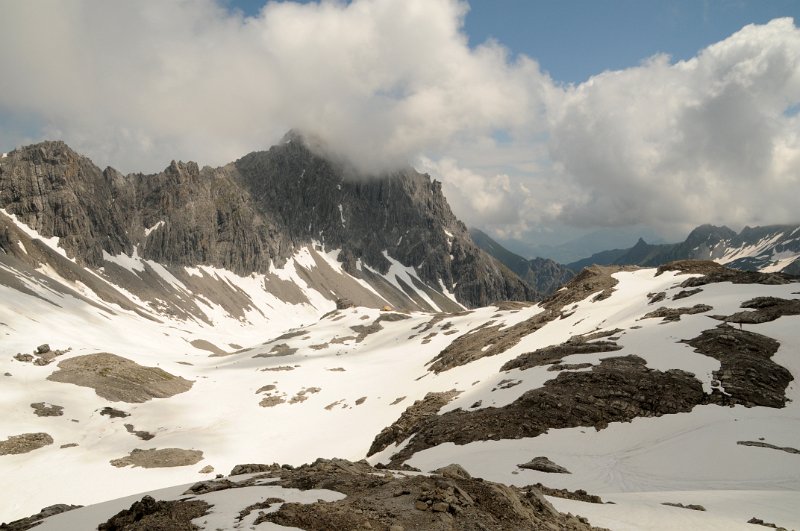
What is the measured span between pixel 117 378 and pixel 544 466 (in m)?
59.2

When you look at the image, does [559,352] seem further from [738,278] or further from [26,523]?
[26,523]

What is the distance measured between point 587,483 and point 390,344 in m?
89.0

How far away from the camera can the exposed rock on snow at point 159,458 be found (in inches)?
1648

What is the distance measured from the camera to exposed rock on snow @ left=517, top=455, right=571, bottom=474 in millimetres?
22502

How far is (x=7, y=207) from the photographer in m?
171

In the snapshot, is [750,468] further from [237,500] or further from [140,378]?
[140,378]

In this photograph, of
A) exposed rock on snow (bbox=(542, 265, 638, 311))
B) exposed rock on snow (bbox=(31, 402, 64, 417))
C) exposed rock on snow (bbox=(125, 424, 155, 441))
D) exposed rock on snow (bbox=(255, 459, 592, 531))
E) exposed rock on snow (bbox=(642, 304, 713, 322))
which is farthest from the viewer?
exposed rock on snow (bbox=(542, 265, 638, 311))

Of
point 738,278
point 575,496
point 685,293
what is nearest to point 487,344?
point 685,293

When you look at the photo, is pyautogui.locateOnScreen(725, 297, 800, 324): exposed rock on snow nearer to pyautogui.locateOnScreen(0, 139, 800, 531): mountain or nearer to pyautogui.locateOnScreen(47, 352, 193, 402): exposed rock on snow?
pyautogui.locateOnScreen(0, 139, 800, 531): mountain

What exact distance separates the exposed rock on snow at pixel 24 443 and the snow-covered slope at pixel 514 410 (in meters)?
0.35

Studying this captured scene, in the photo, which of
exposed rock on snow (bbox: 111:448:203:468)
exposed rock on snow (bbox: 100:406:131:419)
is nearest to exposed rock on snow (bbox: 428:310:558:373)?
exposed rock on snow (bbox: 111:448:203:468)

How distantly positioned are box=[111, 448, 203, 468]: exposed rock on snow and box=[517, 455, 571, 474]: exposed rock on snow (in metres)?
34.4

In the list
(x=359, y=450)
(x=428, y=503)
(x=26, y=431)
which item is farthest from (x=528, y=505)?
(x=26, y=431)

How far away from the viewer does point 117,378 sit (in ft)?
200
